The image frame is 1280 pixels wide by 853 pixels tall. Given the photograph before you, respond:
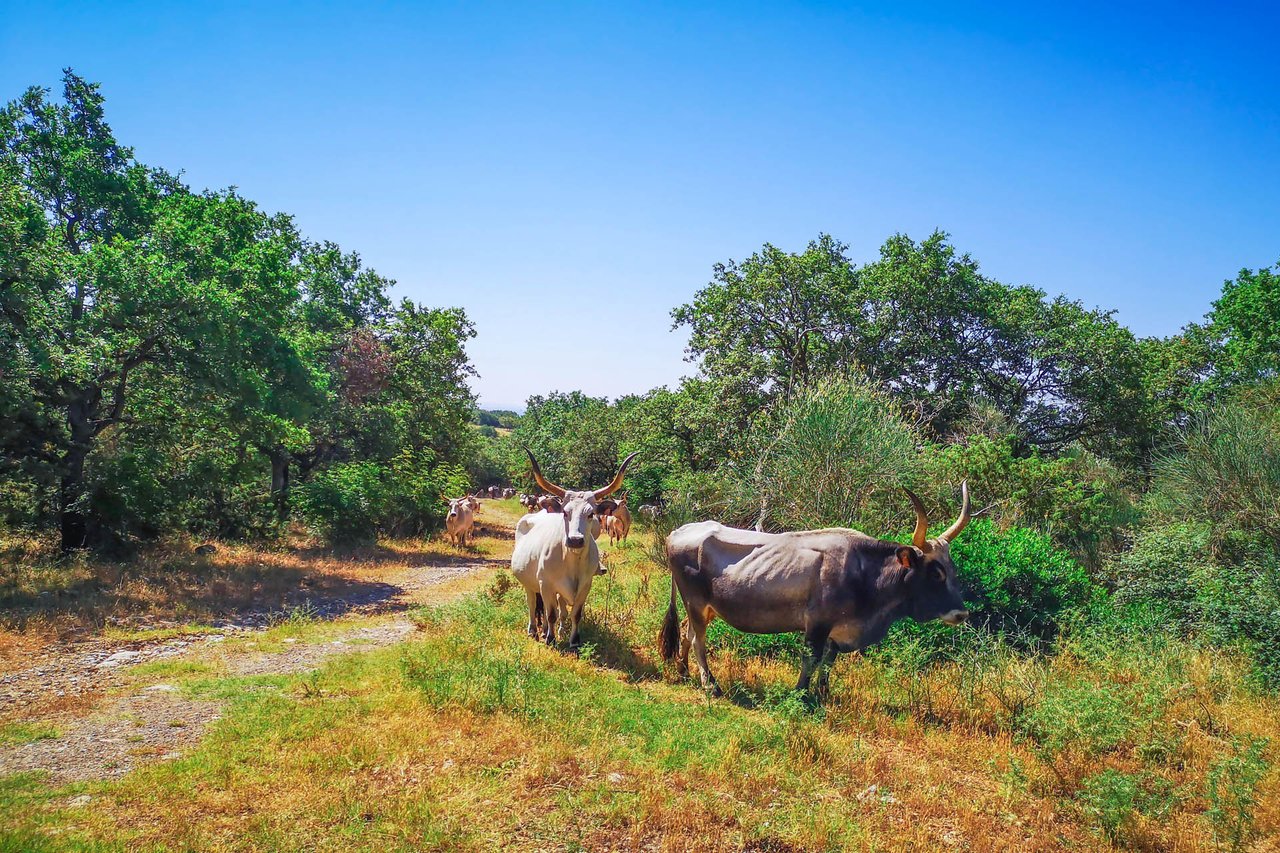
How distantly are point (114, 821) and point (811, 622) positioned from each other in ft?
20.4

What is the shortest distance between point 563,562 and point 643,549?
9.00 metres

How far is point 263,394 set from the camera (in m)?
13.3

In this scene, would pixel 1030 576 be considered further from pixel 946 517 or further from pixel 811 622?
pixel 811 622

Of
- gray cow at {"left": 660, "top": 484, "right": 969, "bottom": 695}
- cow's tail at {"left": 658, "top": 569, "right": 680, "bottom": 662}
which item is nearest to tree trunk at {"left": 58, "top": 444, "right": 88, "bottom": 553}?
cow's tail at {"left": 658, "top": 569, "right": 680, "bottom": 662}

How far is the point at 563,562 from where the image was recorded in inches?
352

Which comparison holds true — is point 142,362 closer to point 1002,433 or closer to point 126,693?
point 126,693

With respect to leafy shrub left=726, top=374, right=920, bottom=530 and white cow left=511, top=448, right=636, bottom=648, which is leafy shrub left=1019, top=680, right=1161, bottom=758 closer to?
leafy shrub left=726, top=374, right=920, bottom=530

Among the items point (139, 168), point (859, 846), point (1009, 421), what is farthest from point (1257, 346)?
point (139, 168)

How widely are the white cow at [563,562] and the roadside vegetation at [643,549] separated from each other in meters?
0.75

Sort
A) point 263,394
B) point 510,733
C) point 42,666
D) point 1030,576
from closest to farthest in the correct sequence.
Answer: point 510,733
point 42,666
point 1030,576
point 263,394

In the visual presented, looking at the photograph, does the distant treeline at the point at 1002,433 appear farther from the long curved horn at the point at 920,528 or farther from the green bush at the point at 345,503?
the green bush at the point at 345,503

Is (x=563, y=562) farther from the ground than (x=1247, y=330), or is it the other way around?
(x=1247, y=330)

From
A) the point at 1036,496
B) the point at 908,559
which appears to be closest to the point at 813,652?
the point at 908,559

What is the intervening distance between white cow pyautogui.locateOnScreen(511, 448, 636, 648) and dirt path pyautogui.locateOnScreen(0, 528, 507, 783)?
2274 mm
